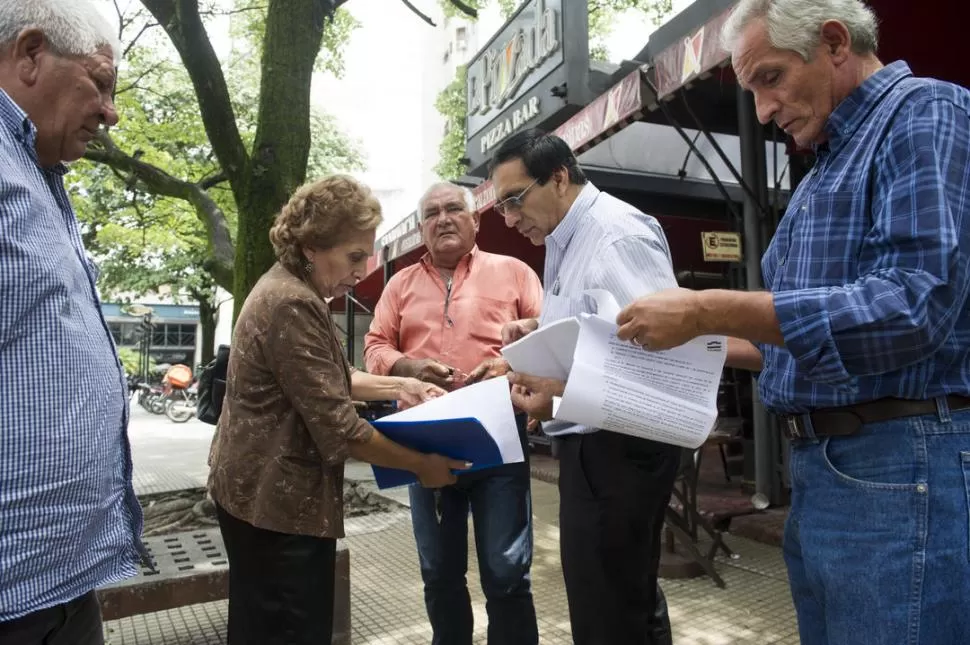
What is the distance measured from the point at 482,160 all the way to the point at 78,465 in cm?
1044

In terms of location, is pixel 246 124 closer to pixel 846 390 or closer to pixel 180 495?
pixel 180 495

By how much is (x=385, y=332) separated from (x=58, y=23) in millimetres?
1888

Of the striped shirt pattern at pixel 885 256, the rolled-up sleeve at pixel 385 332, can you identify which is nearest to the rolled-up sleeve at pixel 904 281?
the striped shirt pattern at pixel 885 256

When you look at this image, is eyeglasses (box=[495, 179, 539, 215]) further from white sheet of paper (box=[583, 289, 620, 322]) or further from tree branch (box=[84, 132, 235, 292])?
tree branch (box=[84, 132, 235, 292])

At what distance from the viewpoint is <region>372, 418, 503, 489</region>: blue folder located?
190cm

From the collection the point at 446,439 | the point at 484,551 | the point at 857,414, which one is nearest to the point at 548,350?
the point at 446,439

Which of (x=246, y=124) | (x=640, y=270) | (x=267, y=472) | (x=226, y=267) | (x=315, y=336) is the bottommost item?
(x=267, y=472)

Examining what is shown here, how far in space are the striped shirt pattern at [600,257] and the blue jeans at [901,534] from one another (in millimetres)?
→ 670

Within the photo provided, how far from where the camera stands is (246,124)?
17.9m

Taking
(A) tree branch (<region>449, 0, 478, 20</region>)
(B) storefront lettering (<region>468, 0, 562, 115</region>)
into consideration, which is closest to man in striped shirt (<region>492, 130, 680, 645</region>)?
(A) tree branch (<region>449, 0, 478, 20</region>)

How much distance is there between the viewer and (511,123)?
10430mm

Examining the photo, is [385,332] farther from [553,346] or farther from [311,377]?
[553,346]

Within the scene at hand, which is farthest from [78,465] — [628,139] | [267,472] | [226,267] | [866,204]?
[628,139]

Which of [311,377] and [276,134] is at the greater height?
[276,134]
